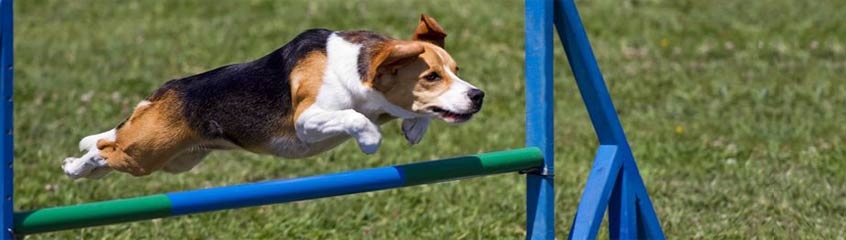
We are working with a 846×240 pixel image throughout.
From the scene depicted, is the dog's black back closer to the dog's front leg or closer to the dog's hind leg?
the dog's hind leg

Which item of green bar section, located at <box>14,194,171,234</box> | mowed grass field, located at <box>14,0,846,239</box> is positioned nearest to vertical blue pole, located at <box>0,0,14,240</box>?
green bar section, located at <box>14,194,171,234</box>

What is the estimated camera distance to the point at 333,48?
367 centimetres

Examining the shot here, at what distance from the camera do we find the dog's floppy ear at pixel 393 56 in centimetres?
352

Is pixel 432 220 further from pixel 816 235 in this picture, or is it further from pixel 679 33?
pixel 679 33

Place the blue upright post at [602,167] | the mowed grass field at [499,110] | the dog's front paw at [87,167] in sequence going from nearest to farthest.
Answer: the dog's front paw at [87,167]
the blue upright post at [602,167]
the mowed grass field at [499,110]

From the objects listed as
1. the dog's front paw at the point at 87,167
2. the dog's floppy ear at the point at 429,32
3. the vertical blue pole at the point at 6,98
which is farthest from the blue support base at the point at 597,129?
the vertical blue pole at the point at 6,98

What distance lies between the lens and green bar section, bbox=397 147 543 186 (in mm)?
3762

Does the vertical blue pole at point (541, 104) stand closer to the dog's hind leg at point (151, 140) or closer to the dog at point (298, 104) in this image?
the dog at point (298, 104)

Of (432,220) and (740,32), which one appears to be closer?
(432,220)

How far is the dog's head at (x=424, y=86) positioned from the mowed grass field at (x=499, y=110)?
2.20 m

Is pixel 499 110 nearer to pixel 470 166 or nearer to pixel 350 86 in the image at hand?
pixel 470 166

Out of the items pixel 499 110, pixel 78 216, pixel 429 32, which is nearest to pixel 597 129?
pixel 429 32

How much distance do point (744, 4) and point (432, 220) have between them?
6008 millimetres

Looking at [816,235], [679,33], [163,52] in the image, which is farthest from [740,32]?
[816,235]
